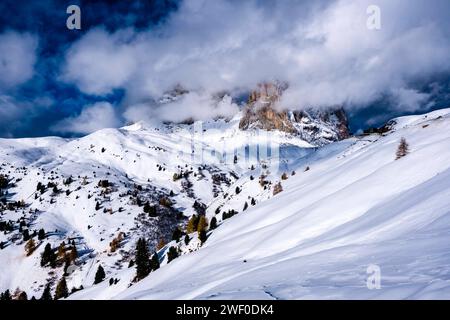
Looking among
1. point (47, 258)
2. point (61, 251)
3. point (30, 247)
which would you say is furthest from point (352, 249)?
point (30, 247)

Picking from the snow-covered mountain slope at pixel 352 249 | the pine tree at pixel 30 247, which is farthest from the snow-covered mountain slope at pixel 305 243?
the pine tree at pixel 30 247

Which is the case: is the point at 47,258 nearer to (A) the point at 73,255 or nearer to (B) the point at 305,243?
(A) the point at 73,255

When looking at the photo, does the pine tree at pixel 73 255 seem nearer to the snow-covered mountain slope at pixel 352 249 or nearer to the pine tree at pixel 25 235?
the pine tree at pixel 25 235

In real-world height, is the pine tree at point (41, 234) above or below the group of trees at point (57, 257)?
above

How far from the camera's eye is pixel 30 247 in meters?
115

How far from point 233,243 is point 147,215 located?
113019mm

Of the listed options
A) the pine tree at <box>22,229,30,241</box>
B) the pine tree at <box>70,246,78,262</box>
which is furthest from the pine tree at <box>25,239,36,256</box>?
the pine tree at <box>70,246,78,262</box>

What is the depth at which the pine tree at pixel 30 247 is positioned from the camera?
113 metres

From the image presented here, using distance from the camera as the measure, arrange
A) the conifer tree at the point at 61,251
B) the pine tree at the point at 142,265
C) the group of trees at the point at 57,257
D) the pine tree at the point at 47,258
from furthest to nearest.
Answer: the conifer tree at the point at 61,251, the group of trees at the point at 57,257, the pine tree at the point at 47,258, the pine tree at the point at 142,265

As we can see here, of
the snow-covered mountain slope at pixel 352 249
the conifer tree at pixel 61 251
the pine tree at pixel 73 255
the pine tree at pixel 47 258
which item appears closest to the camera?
the snow-covered mountain slope at pixel 352 249
